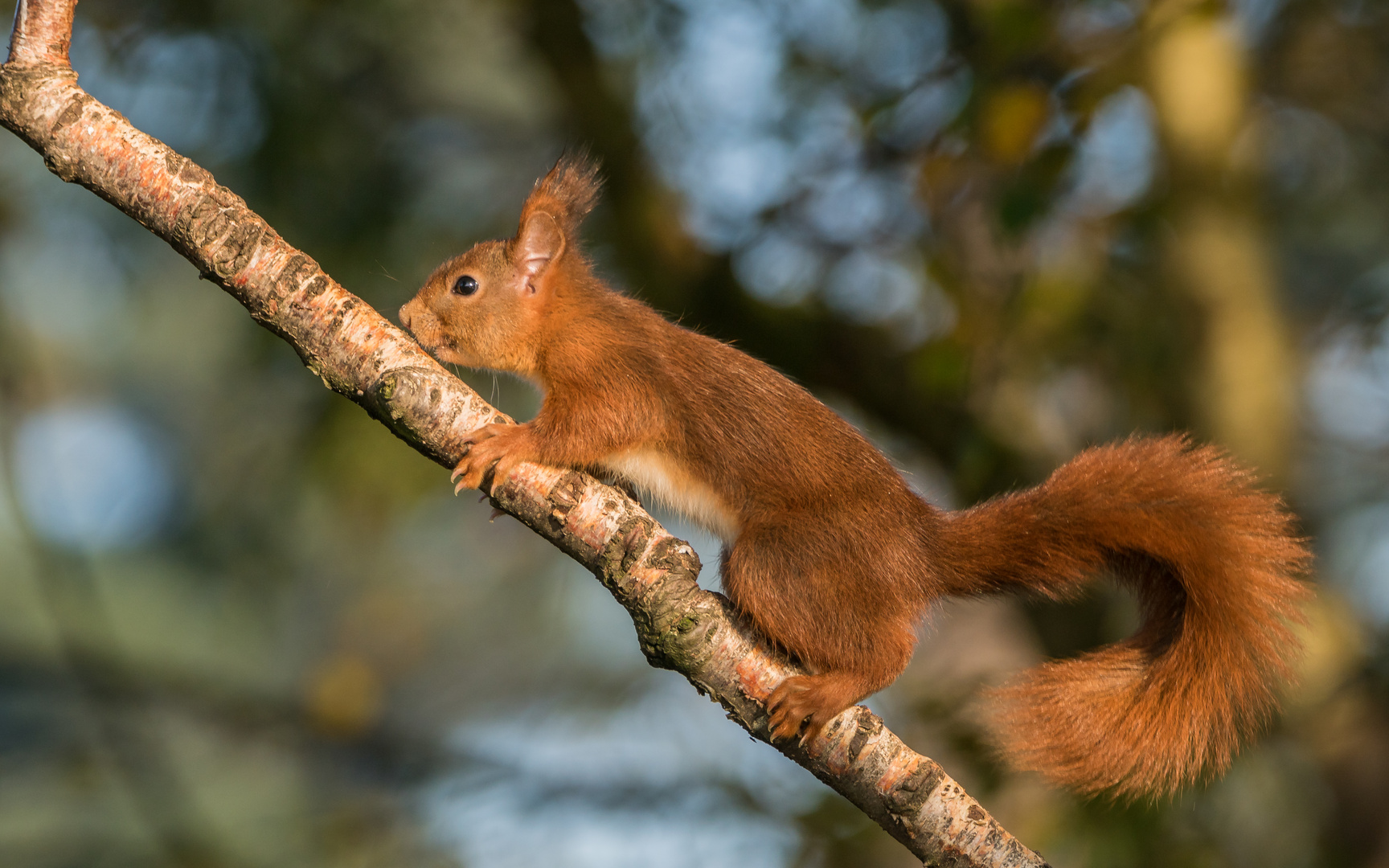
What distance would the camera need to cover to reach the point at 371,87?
3.92 meters

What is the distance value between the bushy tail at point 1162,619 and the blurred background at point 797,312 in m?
0.29

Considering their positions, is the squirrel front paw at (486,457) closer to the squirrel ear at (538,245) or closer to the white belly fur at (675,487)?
the white belly fur at (675,487)

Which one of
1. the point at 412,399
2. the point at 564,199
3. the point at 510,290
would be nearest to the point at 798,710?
the point at 412,399

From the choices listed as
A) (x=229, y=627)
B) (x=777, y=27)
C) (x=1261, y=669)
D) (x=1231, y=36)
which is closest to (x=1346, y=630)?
(x=1261, y=669)

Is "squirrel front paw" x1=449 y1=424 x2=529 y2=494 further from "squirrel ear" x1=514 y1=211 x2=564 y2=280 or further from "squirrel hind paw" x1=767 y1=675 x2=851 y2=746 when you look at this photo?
"squirrel ear" x1=514 y1=211 x2=564 y2=280

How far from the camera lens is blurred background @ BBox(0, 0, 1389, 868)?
8.79 feet

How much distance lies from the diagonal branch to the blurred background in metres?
0.47

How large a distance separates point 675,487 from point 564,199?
752 mm

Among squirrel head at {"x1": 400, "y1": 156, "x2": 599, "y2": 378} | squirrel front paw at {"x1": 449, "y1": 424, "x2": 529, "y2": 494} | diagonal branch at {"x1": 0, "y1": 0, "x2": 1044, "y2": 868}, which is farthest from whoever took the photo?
squirrel head at {"x1": 400, "y1": 156, "x2": 599, "y2": 378}

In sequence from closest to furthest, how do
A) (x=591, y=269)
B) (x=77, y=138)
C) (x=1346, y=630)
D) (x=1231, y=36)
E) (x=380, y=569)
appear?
(x=77, y=138) → (x=591, y=269) → (x=1346, y=630) → (x=1231, y=36) → (x=380, y=569)

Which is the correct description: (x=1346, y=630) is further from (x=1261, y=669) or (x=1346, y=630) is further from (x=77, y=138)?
(x=77, y=138)

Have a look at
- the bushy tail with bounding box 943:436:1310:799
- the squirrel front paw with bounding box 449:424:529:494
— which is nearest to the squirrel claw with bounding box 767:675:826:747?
the bushy tail with bounding box 943:436:1310:799

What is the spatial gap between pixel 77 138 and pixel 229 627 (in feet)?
17.4

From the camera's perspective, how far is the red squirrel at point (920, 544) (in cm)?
176
